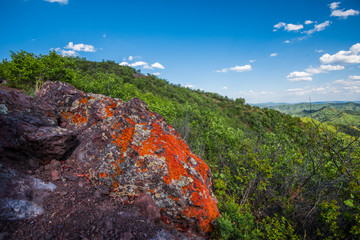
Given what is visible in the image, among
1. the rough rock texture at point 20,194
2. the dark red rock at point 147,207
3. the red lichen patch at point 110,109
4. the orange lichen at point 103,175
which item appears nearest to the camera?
the rough rock texture at point 20,194

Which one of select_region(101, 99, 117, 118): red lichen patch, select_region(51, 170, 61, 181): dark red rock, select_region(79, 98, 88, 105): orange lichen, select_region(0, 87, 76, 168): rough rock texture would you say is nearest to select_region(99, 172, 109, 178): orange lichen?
select_region(51, 170, 61, 181): dark red rock

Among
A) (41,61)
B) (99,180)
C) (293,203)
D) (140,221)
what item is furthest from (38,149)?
(41,61)

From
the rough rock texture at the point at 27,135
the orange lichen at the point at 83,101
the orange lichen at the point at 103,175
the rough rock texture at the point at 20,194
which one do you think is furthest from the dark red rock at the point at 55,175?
the orange lichen at the point at 83,101

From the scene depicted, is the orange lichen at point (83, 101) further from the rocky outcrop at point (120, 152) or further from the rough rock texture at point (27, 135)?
the rough rock texture at point (27, 135)

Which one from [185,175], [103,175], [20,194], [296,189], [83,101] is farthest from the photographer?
[296,189]

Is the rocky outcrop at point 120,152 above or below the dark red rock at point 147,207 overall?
above

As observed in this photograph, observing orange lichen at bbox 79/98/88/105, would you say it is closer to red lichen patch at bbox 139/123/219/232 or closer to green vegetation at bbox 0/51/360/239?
red lichen patch at bbox 139/123/219/232

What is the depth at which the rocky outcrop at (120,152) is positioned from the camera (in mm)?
3016

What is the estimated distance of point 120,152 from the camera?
344cm

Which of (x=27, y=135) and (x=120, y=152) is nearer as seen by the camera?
(x=27, y=135)

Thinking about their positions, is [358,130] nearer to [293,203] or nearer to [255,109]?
[293,203]

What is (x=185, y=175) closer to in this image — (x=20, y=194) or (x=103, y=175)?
(x=103, y=175)

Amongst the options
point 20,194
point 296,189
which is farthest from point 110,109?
point 296,189

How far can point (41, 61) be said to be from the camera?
16.0 metres
